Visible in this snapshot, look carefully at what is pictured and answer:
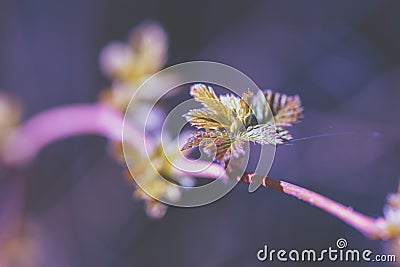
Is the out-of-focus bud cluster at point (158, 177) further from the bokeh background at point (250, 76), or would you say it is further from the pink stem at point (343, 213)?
the bokeh background at point (250, 76)

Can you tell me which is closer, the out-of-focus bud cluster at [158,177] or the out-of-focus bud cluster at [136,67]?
the out-of-focus bud cluster at [158,177]

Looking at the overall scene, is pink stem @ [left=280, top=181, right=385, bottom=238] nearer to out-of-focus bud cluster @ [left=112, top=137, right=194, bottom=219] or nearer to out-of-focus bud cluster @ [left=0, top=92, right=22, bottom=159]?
out-of-focus bud cluster @ [left=112, top=137, right=194, bottom=219]

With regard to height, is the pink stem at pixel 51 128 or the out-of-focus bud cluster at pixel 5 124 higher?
the out-of-focus bud cluster at pixel 5 124

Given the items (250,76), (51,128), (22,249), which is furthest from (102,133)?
(250,76)

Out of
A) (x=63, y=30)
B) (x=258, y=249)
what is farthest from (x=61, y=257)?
(x=63, y=30)

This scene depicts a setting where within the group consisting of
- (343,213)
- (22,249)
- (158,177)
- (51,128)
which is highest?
(51,128)

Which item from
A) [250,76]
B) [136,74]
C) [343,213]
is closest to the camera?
[343,213]

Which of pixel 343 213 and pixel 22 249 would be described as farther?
pixel 22 249

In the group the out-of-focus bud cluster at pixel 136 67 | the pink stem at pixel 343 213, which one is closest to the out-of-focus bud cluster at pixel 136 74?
the out-of-focus bud cluster at pixel 136 67

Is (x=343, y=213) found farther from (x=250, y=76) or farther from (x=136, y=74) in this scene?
(x=250, y=76)
